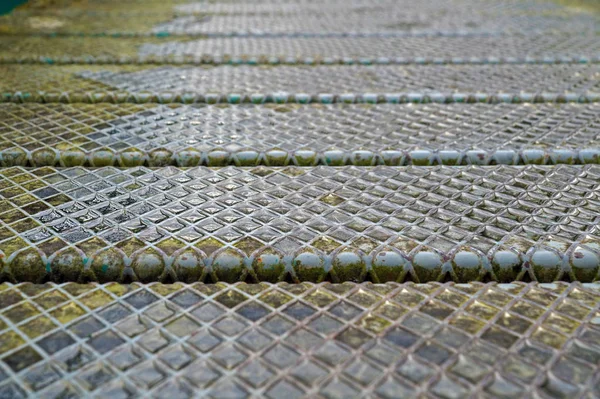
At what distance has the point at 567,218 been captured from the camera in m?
0.87

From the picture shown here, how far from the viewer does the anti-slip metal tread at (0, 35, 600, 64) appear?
1800 millimetres

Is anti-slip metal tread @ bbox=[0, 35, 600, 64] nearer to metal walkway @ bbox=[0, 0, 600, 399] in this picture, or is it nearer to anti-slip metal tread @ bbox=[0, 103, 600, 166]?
metal walkway @ bbox=[0, 0, 600, 399]

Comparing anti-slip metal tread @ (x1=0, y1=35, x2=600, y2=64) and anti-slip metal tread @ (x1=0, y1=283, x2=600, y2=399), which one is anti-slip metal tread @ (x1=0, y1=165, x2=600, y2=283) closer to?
anti-slip metal tread @ (x1=0, y1=283, x2=600, y2=399)

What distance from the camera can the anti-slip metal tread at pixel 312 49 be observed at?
1.80m

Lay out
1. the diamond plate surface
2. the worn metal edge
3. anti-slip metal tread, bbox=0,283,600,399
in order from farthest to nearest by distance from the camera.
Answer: the diamond plate surface < the worn metal edge < anti-slip metal tread, bbox=0,283,600,399

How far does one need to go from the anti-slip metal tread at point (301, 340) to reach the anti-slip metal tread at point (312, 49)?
120 cm

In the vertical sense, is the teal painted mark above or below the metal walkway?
below

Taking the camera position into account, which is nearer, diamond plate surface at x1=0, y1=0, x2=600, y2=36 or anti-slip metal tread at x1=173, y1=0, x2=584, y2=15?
diamond plate surface at x1=0, y1=0, x2=600, y2=36

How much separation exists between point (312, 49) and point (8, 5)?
5.53 ft

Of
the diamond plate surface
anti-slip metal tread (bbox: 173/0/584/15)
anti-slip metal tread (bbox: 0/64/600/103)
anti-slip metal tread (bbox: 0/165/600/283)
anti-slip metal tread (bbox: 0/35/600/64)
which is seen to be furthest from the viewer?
anti-slip metal tread (bbox: 173/0/584/15)

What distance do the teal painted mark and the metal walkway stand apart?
121cm

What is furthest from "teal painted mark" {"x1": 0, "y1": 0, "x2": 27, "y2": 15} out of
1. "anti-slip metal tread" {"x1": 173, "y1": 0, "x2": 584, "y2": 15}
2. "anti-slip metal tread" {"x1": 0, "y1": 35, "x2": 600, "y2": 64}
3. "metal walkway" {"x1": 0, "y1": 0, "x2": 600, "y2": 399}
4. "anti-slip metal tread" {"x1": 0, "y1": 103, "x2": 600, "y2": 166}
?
"anti-slip metal tread" {"x1": 0, "y1": 103, "x2": 600, "y2": 166}

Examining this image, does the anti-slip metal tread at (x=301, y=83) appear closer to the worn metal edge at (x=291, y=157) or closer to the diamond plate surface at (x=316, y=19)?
the worn metal edge at (x=291, y=157)

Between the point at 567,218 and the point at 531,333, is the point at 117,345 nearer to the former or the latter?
the point at 531,333
